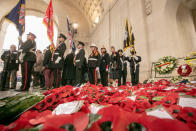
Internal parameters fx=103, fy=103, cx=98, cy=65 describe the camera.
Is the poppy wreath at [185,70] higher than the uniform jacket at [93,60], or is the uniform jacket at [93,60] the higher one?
the uniform jacket at [93,60]

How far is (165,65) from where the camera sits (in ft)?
13.5

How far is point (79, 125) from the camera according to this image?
377mm

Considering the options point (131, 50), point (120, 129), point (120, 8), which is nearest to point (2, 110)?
point (120, 129)

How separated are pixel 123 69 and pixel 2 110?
411 cm

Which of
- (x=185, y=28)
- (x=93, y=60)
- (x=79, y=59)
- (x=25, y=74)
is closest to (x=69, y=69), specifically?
(x=79, y=59)

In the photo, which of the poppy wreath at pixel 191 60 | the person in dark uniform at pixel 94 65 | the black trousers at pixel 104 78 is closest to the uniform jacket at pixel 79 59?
the person in dark uniform at pixel 94 65

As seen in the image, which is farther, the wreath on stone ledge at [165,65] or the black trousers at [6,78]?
the wreath on stone ledge at [165,65]

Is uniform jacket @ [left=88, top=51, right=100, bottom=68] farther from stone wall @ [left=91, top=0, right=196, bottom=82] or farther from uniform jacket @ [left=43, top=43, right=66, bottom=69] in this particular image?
stone wall @ [left=91, top=0, right=196, bottom=82]

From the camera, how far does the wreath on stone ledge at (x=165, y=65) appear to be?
13.0ft

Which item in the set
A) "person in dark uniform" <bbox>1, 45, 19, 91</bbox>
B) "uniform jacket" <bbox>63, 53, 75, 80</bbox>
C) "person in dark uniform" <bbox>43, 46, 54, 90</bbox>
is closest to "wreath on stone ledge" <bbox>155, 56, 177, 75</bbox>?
"uniform jacket" <bbox>63, 53, 75, 80</bbox>

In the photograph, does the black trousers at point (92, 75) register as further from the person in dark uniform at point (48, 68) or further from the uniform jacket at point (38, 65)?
the uniform jacket at point (38, 65)

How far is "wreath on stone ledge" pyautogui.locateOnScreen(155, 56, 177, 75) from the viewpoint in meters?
3.95

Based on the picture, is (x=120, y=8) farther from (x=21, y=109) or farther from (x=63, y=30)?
(x=21, y=109)

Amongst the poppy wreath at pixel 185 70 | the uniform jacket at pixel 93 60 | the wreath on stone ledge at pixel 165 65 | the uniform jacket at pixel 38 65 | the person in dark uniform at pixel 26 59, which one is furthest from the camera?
the uniform jacket at pixel 38 65
